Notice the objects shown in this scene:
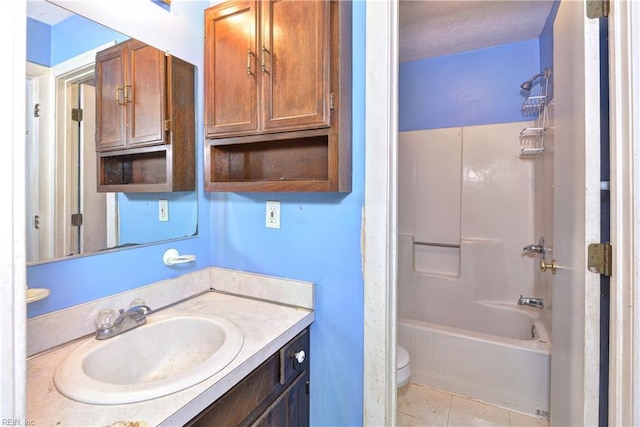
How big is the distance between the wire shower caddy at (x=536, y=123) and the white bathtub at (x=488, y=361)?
1158 mm

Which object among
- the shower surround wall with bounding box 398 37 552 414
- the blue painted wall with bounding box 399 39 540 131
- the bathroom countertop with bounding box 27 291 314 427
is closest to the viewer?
the bathroom countertop with bounding box 27 291 314 427

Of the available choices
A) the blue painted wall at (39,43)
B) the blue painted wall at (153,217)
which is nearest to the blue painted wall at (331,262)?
the blue painted wall at (153,217)

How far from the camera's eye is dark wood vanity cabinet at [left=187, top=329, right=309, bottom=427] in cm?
74

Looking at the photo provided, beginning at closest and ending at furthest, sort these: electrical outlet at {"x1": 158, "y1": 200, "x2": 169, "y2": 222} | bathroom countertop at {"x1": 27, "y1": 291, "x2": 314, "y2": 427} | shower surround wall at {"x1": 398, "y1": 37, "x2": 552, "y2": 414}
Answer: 1. bathroom countertop at {"x1": 27, "y1": 291, "x2": 314, "y2": 427}
2. electrical outlet at {"x1": 158, "y1": 200, "x2": 169, "y2": 222}
3. shower surround wall at {"x1": 398, "y1": 37, "x2": 552, "y2": 414}

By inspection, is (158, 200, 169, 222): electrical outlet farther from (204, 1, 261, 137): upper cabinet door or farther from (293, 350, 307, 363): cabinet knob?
(293, 350, 307, 363): cabinet knob

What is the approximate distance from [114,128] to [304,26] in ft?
2.49

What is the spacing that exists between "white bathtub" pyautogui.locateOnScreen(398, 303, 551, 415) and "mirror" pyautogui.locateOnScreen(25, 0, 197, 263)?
1.81 m

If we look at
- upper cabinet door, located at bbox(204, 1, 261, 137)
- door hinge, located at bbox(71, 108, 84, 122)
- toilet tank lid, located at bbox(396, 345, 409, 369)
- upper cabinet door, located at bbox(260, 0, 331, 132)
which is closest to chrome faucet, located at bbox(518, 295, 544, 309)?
toilet tank lid, located at bbox(396, 345, 409, 369)

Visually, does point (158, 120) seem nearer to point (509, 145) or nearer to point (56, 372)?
point (56, 372)

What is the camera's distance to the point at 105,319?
923mm

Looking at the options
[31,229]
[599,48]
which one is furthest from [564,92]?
[31,229]

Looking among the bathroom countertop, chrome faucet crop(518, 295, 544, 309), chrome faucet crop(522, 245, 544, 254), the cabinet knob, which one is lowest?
chrome faucet crop(518, 295, 544, 309)

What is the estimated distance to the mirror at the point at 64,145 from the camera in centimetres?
83

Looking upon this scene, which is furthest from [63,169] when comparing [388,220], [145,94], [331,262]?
[388,220]
